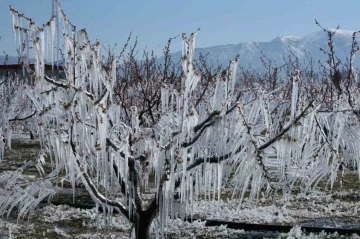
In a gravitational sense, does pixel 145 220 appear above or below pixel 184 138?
below

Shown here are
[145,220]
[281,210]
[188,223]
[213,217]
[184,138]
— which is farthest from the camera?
[281,210]

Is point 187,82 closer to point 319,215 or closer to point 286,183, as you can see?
point 286,183

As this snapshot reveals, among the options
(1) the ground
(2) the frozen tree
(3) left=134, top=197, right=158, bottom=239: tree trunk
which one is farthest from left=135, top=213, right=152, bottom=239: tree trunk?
(1) the ground

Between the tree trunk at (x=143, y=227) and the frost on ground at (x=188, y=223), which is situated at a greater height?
the tree trunk at (x=143, y=227)

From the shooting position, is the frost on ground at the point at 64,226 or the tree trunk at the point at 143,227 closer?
the tree trunk at the point at 143,227

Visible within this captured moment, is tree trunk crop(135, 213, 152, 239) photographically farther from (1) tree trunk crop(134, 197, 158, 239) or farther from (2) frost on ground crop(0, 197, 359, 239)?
(2) frost on ground crop(0, 197, 359, 239)

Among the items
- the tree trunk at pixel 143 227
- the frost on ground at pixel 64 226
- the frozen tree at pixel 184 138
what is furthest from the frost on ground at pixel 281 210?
the frozen tree at pixel 184 138

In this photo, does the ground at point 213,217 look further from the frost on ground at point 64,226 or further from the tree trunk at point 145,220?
the tree trunk at point 145,220

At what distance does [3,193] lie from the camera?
17.1 feet

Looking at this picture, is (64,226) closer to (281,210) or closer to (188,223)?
(188,223)

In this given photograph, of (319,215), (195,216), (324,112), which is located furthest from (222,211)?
(324,112)

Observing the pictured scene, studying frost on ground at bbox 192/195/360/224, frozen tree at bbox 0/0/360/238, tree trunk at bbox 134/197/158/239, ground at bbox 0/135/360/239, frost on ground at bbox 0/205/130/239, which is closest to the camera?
frozen tree at bbox 0/0/360/238

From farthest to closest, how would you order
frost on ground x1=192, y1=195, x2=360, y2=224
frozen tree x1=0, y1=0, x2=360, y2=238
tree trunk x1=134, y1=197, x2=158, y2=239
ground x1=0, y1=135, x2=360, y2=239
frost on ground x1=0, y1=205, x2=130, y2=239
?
frost on ground x1=192, y1=195, x2=360, y2=224 < ground x1=0, y1=135, x2=360, y2=239 < frost on ground x1=0, y1=205, x2=130, y2=239 < tree trunk x1=134, y1=197, x2=158, y2=239 < frozen tree x1=0, y1=0, x2=360, y2=238

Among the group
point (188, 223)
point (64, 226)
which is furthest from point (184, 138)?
point (64, 226)
